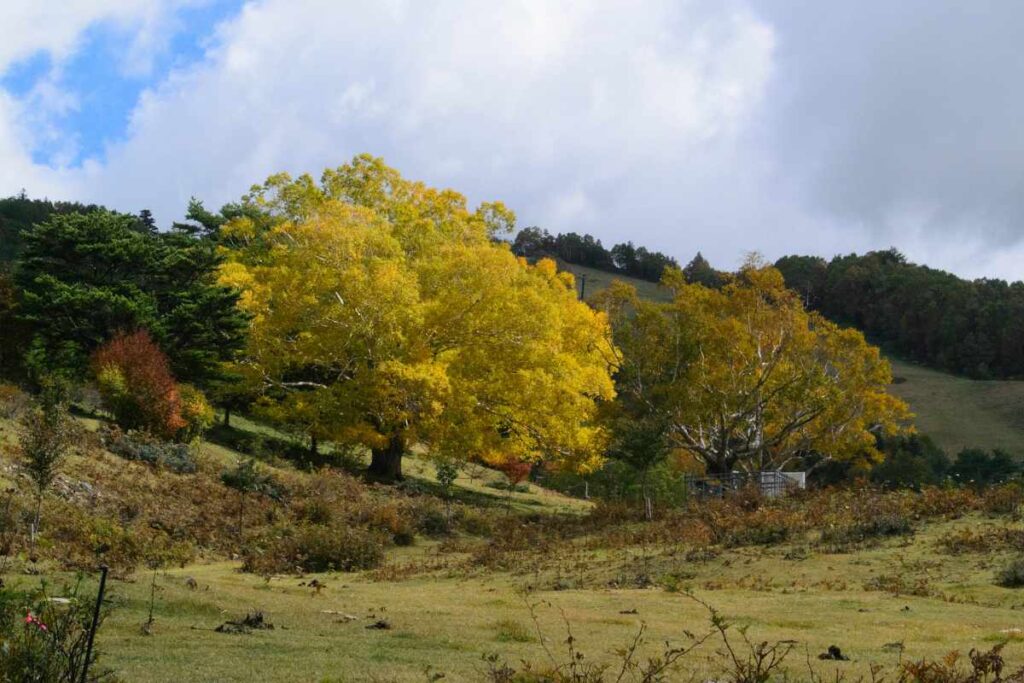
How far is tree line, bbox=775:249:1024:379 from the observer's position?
9912 centimetres

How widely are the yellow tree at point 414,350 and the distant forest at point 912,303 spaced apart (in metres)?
57.0

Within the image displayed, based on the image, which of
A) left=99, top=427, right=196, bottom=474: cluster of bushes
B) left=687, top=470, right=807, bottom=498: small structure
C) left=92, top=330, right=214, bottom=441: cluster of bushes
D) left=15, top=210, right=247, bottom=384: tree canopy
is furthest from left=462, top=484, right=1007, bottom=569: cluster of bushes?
left=15, top=210, right=247, bottom=384: tree canopy

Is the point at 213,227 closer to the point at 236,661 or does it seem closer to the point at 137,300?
the point at 137,300

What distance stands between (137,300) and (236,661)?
28119mm

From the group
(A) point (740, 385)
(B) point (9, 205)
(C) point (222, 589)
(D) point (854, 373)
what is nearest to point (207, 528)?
(C) point (222, 589)

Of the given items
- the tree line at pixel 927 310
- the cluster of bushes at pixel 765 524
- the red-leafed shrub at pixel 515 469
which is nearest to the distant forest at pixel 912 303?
the tree line at pixel 927 310

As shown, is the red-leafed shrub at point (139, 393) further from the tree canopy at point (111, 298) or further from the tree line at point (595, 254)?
the tree line at point (595, 254)

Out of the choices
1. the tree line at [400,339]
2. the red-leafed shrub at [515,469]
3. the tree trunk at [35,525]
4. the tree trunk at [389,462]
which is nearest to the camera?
the tree trunk at [35,525]

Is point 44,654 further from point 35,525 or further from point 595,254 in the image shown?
point 595,254

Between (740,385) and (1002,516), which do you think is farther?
(740,385)

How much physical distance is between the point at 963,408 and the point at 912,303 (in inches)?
868

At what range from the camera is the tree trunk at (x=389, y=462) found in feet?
114

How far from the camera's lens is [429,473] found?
1561 inches

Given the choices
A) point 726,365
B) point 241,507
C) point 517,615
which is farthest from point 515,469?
point 517,615
